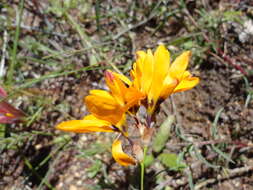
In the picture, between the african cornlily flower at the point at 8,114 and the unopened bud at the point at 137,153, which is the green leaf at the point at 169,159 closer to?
the unopened bud at the point at 137,153

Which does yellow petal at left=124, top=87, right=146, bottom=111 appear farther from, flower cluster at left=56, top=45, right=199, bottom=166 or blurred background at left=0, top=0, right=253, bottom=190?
blurred background at left=0, top=0, right=253, bottom=190

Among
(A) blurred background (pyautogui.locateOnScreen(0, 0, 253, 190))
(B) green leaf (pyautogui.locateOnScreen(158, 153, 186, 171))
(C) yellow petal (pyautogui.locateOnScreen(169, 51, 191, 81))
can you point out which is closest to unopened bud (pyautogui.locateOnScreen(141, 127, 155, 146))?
(C) yellow petal (pyautogui.locateOnScreen(169, 51, 191, 81))

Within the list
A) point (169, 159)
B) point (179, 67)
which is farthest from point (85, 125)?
point (169, 159)

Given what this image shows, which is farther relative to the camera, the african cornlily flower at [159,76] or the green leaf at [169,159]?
the green leaf at [169,159]

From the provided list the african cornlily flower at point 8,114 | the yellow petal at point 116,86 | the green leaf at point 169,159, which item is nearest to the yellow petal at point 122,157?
the yellow petal at point 116,86

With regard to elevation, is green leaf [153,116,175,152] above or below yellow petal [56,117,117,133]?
below

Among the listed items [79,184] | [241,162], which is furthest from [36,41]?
[241,162]
